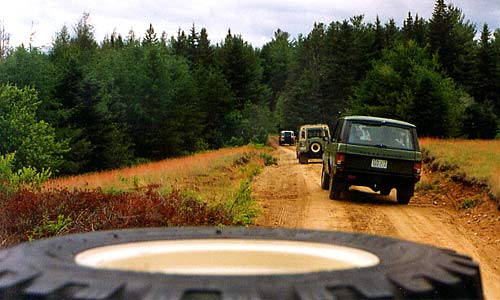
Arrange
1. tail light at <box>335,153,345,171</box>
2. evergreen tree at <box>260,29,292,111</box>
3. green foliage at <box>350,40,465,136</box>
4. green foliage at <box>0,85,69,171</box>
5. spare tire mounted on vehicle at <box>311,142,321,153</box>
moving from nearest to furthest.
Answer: tail light at <box>335,153,345,171</box> < spare tire mounted on vehicle at <box>311,142,321,153</box> < green foliage at <box>0,85,69,171</box> < green foliage at <box>350,40,465,136</box> < evergreen tree at <box>260,29,292,111</box>

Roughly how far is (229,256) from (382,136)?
13914 mm

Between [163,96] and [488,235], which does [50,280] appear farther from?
[163,96]

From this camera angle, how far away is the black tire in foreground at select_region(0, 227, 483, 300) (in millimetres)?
1452

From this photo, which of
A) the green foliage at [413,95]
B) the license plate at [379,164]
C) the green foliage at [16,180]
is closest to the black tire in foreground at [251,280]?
the green foliage at [16,180]

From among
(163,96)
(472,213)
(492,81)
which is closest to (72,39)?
(163,96)

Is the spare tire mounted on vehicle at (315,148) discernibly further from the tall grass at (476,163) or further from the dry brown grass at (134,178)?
the dry brown grass at (134,178)

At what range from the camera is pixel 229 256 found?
2393mm

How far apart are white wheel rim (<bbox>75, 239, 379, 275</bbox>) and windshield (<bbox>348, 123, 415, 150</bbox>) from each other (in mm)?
13510

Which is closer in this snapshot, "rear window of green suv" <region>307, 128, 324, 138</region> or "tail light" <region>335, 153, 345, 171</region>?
"tail light" <region>335, 153, 345, 171</region>

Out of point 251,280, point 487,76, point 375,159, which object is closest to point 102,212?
point 251,280

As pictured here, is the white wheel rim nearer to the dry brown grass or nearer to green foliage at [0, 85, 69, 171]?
the dry brown grass

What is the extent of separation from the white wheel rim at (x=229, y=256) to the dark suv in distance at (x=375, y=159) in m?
13.3

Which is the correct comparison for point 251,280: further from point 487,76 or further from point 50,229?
point 487,76

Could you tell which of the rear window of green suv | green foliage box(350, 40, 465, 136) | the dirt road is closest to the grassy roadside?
the dirt road
